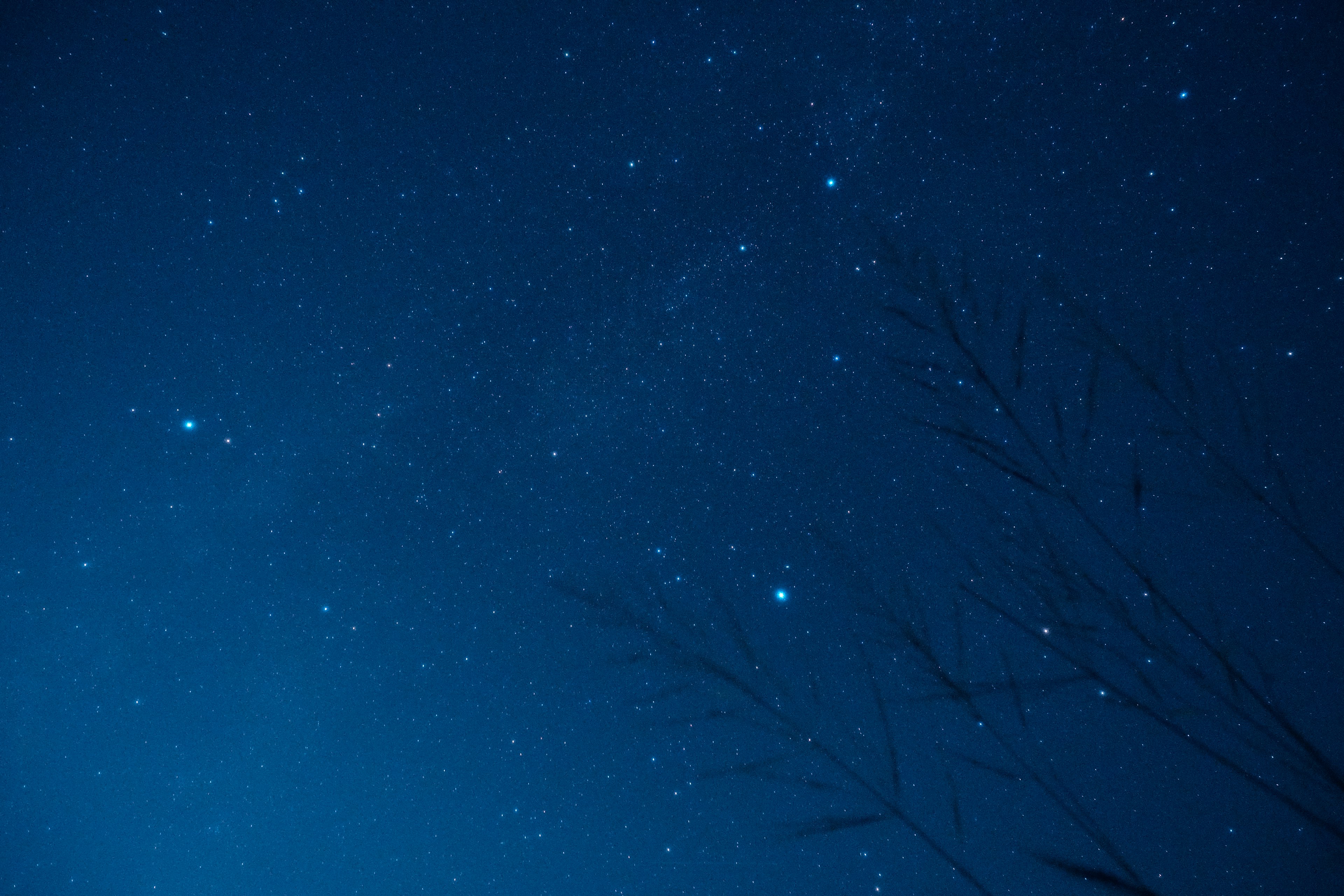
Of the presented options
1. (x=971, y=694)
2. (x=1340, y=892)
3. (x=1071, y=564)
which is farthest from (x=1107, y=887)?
(x=1340, y=892)

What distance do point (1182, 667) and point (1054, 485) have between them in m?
0.28

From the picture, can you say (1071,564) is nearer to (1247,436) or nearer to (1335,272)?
(1247,436)

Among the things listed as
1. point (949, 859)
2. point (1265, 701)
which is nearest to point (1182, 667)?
point (1265, 701)

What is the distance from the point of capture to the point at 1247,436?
139 centimetres

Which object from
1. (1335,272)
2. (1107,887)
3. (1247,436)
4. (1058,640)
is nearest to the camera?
(1107,887)

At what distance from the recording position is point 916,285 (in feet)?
3.45

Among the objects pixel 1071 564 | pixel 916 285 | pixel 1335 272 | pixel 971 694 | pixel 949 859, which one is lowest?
pixel 949 859

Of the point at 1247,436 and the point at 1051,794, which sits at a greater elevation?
the point at 1247,436

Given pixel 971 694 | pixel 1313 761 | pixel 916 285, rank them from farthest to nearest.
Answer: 1. pixel 916 285
2. pixel 971 694
3. pixel 1313 761

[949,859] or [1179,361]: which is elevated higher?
[1179,361]

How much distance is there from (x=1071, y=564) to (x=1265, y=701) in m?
0.29

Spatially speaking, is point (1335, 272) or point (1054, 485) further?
point (1335, 272)

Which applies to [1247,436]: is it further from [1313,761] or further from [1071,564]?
[1313,761]

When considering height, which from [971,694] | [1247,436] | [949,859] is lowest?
[949,859]
